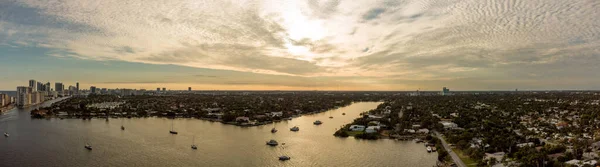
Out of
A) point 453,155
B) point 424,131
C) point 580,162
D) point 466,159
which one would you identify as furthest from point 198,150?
point 580,162

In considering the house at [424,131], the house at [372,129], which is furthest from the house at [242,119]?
the house at [424,131]

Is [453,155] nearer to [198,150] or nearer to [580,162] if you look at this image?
[580,162]

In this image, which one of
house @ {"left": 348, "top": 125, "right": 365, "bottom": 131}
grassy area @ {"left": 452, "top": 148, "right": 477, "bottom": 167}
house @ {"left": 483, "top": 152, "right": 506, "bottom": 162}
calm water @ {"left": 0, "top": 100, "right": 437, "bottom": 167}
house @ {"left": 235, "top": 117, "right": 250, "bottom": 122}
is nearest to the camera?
grassy area @ {"left": 452, "top": 148, "right": 477, "bottom": 167}

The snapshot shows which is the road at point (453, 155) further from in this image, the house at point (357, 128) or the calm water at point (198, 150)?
the house at point (357, 128)

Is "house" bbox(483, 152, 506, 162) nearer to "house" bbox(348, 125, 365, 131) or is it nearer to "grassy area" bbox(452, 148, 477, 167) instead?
"grassy area" bbox(452, 148, 477, 167)

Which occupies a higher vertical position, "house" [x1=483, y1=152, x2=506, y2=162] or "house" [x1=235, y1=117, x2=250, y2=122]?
"house" [x1=235, y1=117, x2=250, y2=122]

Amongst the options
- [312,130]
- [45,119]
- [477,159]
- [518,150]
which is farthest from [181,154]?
[45,119]

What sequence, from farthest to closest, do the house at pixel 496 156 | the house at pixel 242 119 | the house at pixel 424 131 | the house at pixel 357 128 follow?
the house at pixel 242 119 < the house at pixel 357 128 < the house at pixel 424 131 < the house at pixel 496 156

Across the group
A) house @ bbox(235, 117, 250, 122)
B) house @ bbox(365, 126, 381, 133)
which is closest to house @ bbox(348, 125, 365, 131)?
house @ bbox(365, 126, 381, 133)

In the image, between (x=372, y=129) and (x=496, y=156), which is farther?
(x=372, y=129)

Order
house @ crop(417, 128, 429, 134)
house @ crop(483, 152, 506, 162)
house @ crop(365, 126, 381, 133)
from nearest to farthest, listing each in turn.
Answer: house @ crop(483, 152, 506, 162) < house @ crop(417, 128, 429, 134) < house @ crop(365, 126, 381, 133)
